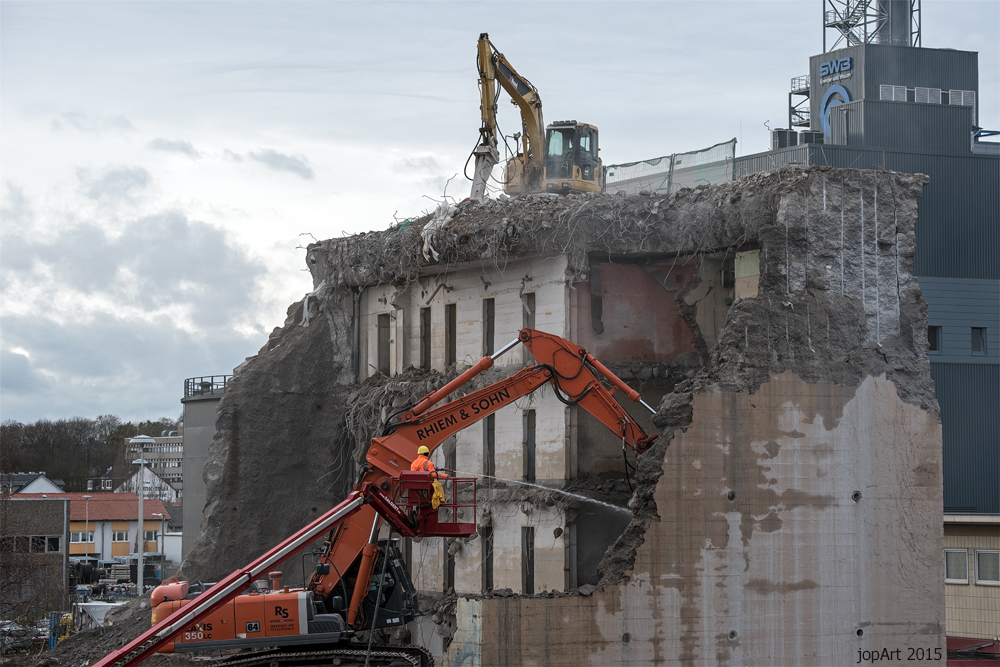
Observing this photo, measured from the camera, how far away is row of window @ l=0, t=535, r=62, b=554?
41812mm

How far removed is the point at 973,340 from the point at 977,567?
13.7 metres

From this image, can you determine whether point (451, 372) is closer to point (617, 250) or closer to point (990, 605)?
point (617, 250)

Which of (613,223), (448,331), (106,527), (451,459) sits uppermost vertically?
(613,223)

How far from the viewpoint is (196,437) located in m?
42.0

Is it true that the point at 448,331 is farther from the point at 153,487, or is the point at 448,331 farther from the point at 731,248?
the point at 153,487

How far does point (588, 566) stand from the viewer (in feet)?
77.3

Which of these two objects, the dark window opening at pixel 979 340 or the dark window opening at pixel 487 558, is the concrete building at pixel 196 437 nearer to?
the dark window opening at pixel 487 558

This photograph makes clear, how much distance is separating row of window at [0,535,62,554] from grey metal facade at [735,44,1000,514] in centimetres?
2882

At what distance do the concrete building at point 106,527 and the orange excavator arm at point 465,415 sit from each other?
58060 millimetres

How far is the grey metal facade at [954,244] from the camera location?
138ft

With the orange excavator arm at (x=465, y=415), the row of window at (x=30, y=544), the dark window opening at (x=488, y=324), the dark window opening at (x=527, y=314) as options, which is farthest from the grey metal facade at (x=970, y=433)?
the row of window at (x=30, y=544)

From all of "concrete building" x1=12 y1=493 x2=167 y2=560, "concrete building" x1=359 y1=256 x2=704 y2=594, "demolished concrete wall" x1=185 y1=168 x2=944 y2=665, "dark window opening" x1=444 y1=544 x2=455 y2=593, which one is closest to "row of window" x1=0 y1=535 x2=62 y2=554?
"concrete building" x1=12 y1=493 x2=167 y2=560

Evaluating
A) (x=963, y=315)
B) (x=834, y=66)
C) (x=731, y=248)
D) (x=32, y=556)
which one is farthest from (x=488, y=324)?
(x=834, y=66)

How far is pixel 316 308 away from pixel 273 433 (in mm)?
3344
